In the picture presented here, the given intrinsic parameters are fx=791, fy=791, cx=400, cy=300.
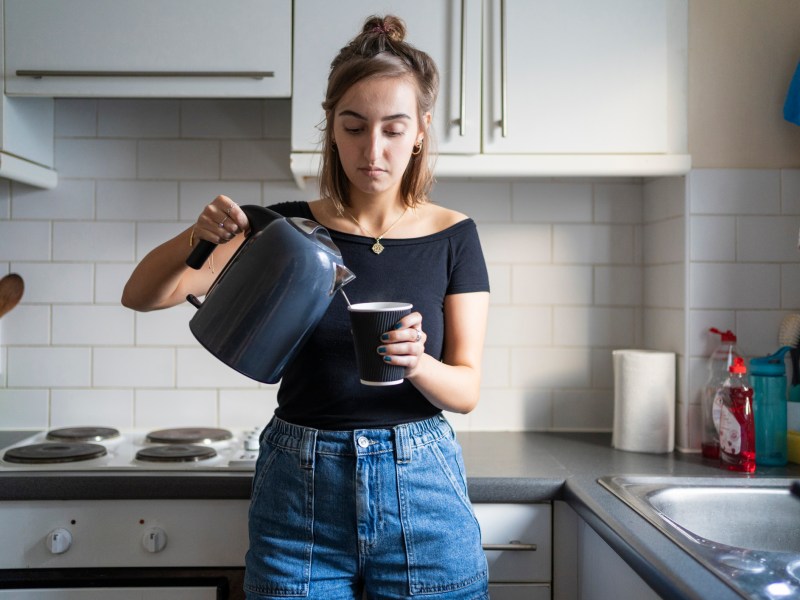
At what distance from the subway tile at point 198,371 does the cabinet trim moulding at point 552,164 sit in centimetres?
55

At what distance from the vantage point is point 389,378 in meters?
0.97

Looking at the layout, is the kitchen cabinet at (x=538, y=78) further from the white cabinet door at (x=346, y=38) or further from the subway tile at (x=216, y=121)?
the subway tile at (x=216, y=121)

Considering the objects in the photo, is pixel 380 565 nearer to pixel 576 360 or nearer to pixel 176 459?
pixel 176 459

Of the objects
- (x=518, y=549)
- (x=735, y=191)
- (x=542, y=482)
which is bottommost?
(x=518, y=549)

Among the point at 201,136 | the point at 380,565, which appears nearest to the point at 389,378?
the point at 380,565

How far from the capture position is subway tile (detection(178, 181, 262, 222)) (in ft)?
6.40

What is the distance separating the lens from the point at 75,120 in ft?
6.40

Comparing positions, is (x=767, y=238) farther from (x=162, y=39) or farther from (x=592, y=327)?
(x=162, y=39)

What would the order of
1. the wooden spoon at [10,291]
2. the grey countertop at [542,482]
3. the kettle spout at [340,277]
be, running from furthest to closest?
the wooden spoon at [10,291], the grey countertop at [542,482], the kettle spout at [340,277]

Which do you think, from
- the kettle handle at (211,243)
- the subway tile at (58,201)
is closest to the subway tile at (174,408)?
the subway tile at (58,201)

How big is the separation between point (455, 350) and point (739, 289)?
2.74 feet

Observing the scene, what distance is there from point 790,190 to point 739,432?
0.55 meters

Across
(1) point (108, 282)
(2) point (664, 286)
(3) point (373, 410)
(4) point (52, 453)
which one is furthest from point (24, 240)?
(2) point (664, 286)

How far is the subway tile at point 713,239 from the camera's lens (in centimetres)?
172
